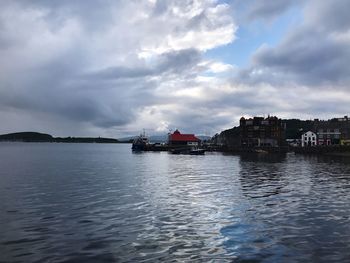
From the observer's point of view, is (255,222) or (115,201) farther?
(115,201)

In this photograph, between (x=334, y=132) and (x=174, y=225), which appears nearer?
(x=174, y=225)

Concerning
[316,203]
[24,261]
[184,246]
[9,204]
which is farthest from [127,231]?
[316,203]

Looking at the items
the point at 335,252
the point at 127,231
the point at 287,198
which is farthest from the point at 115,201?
the point at 335,252

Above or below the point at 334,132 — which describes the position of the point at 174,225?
below

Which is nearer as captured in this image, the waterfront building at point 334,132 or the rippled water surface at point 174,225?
the rippled water surface at point 174,225

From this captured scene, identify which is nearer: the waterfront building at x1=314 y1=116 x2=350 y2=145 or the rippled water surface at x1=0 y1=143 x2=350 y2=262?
the rippled water surface at x1=0 y1=143 x2=350 y2=262

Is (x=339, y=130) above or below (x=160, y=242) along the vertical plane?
above

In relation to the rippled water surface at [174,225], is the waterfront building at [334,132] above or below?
above

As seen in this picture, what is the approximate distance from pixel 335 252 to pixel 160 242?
8134mm

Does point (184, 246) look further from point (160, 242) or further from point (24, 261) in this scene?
point (24, 261)

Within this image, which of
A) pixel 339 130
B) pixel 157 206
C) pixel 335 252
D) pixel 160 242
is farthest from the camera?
pixel 339 130

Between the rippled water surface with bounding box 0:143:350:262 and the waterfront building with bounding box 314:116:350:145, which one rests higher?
the waterfront building with bounding box 314:116:350:145

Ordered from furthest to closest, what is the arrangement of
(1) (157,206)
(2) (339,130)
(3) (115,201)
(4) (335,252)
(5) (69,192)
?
(2) (339,130) → (5) (69,192) → (3) (115,201) → (1) (157,206) → (4) (335,252)

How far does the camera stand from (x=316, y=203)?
98.2 feet
